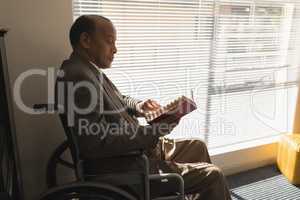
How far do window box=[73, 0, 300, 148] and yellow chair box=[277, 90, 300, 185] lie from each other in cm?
24

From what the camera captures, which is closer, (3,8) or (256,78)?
(3,8)

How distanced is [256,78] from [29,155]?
6.10 feet

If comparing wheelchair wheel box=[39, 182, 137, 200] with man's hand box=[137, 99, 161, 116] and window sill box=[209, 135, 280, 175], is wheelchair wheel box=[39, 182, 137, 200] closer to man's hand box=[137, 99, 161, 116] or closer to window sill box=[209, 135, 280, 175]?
man's hand box=[137, 99, 161, 116]

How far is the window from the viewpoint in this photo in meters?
2.07

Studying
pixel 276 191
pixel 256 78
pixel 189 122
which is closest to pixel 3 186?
pixel 189 122

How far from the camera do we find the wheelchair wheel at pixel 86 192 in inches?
50.9

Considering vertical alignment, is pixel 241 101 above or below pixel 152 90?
below

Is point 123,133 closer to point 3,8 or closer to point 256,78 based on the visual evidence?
point 3,8

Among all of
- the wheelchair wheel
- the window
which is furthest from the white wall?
the wheelchair wheel

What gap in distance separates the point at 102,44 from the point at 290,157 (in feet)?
6.00

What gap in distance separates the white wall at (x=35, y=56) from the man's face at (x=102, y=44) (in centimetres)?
34

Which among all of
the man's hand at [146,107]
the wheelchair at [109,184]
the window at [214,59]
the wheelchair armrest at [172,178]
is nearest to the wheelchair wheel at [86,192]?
the wheelchair at [109,184]

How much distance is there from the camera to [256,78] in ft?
8.72

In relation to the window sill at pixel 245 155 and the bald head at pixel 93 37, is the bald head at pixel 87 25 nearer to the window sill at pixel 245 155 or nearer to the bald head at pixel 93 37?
the bald head at pixel 93 37
